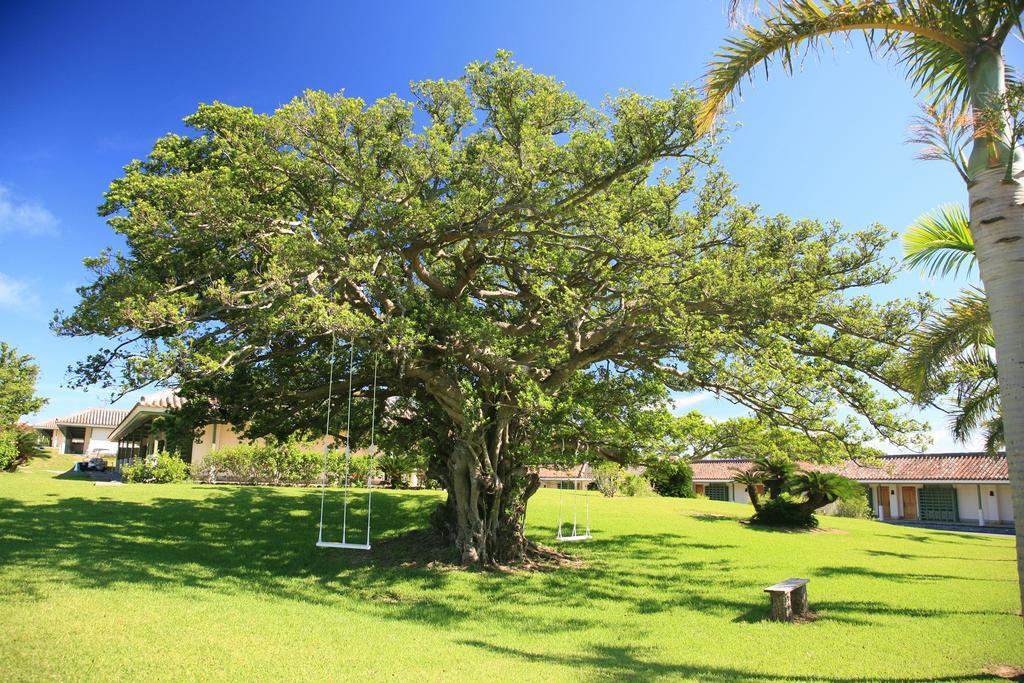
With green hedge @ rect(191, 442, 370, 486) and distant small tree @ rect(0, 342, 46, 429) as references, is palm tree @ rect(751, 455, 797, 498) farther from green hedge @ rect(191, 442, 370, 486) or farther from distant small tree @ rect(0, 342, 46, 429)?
distant small tree @ rect(0, 342, 46, 429)

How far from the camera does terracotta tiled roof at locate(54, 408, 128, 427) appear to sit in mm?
58156

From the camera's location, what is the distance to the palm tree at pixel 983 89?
20.0 ft

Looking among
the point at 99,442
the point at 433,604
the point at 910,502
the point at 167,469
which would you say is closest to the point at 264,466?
the point at 167,469

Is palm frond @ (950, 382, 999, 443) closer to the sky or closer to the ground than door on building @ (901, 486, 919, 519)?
closer to the sky

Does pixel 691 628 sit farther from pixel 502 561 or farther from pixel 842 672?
pixel 502 561

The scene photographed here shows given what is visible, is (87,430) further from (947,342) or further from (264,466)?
(947,342)

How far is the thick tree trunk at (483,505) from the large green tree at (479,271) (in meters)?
0.07

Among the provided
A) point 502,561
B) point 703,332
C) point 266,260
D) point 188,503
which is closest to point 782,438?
point 703,332

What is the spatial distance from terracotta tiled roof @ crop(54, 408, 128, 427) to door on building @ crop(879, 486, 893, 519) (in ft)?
207

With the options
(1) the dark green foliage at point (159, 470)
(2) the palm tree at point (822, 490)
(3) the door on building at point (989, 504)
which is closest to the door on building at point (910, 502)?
(3) the door on building at point (989, 504)

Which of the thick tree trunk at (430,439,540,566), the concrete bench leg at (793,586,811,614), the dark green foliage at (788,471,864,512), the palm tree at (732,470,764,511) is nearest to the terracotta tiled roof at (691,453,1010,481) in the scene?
the palm tree at (732,470,764,511)

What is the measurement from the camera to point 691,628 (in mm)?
9891

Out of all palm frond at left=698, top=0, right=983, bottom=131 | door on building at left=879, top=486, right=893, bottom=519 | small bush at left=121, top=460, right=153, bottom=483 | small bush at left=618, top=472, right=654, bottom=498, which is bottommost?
door on building at left=879, top=486, right=893, bottom=519

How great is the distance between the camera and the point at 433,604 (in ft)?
37.2
